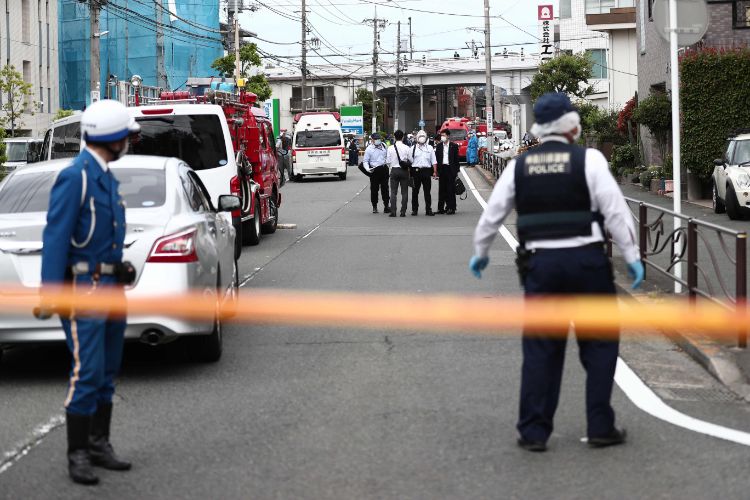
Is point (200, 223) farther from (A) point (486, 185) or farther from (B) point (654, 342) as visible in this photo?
(A) point (486, 185)

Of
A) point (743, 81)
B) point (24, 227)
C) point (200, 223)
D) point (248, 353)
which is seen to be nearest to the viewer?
point (24, 227)

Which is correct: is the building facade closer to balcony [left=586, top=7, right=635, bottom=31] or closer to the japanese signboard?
balcony [left=586, top=7, right=635, bottom=31]

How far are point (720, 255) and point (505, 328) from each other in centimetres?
202

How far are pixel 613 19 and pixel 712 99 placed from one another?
25433mm

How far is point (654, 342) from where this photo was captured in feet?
32.7

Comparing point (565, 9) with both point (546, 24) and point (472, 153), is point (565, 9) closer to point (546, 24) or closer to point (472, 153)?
point (546, 24)

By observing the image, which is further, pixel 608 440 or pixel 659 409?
pixel 659 409

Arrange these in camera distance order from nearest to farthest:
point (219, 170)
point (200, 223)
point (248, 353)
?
point (200, 223)
point (248, 353)
point (219, 170)

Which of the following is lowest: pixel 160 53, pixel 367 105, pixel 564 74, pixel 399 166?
pixel 399 166

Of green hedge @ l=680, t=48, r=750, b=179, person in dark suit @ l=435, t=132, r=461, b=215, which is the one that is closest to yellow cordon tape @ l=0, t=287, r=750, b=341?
person in dark suit @ l=435, t=132, r=461, b=215

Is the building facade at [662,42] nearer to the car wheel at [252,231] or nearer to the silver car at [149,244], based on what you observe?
the car wheel at [252,231]

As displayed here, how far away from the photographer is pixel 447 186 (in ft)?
86.0

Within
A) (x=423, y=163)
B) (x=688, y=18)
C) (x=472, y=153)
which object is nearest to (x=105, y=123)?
(x=688, y=18)

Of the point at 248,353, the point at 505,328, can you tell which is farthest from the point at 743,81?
the point at 248,353
